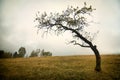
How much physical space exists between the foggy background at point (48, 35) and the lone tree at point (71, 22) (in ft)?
0.59

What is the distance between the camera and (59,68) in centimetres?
694

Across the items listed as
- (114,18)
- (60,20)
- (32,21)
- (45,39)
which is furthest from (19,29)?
(114,18)

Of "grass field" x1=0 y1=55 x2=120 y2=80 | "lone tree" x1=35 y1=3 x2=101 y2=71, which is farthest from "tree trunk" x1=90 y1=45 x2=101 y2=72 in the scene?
"lone tree" x1=35 y1=3 x2=101 y2=71

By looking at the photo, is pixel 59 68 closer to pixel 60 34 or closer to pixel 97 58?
pixel 60 34

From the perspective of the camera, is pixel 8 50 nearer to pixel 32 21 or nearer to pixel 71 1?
pixel 32 21

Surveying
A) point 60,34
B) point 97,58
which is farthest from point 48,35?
point 97,58

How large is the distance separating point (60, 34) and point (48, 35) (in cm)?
46

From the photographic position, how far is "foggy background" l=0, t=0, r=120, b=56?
7176 millimetres

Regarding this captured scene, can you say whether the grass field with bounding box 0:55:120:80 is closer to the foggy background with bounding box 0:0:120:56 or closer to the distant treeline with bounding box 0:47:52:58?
the distant treeline with bounding box 0:47:52:58

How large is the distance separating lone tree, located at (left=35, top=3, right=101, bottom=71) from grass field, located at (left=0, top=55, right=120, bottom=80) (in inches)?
30.3

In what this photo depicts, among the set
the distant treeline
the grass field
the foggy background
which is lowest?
the grass field

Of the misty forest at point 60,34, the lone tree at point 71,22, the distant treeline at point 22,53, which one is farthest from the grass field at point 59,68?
the lone tree at point 71,22

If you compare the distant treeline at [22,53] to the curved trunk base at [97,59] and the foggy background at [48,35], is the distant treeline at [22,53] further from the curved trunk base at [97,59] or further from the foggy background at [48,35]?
the curved trunk base at [97,59]

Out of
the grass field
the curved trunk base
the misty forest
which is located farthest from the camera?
the misty forest
